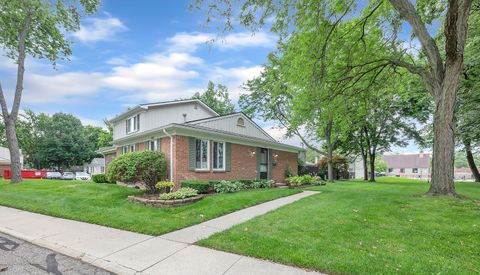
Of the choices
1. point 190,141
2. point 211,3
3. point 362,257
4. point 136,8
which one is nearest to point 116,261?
point 362,257

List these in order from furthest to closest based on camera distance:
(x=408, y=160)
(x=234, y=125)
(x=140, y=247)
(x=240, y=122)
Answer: (x=408, y=160) → (x=240, y=122) → (x=234, y=125) → (x=140, y=247)

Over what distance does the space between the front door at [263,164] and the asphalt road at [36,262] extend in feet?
43.9

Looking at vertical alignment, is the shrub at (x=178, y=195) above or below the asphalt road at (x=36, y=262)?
above

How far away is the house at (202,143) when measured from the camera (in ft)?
40.8

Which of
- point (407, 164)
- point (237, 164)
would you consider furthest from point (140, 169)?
point (407, 164)

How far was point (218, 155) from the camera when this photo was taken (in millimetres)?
14391

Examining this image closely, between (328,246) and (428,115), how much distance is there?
85.1 ft

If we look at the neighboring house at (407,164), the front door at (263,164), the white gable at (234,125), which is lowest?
the neighboring house at (407,164)

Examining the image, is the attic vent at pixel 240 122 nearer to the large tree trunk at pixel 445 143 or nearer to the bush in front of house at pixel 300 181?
the bush in front of house at pixel 300 181

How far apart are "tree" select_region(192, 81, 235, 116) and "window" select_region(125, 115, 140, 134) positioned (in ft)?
67.7

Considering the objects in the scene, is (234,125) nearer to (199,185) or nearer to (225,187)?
(225,187)

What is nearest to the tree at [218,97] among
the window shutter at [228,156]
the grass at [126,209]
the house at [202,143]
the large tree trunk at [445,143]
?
the house at [202,143]

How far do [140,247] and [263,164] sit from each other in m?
13.2

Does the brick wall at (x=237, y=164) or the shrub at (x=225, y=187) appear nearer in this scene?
the shrub at (x=225, y=187)
